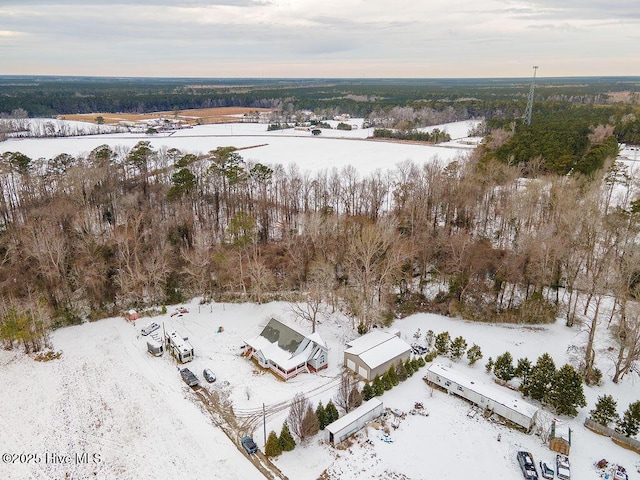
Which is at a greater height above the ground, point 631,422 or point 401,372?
point 631,422

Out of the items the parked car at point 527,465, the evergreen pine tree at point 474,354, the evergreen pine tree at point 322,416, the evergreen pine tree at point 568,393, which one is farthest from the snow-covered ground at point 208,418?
the evergreen pine tree at point 568,393

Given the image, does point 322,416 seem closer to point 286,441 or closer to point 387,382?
point 286,441

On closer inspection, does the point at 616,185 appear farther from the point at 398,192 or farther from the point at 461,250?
the point at 461,250

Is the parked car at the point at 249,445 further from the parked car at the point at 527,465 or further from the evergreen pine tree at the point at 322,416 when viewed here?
the parked car at the point at 527,465

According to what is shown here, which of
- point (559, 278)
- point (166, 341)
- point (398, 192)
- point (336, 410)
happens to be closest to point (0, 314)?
point (166, 341)

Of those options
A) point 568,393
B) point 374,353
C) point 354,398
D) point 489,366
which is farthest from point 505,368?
point 354,398

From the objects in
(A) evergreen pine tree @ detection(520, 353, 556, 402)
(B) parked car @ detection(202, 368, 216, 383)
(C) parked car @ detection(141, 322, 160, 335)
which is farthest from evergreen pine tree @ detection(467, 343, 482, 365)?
(C) parked car @ detection(141, 322, 160, 335)
